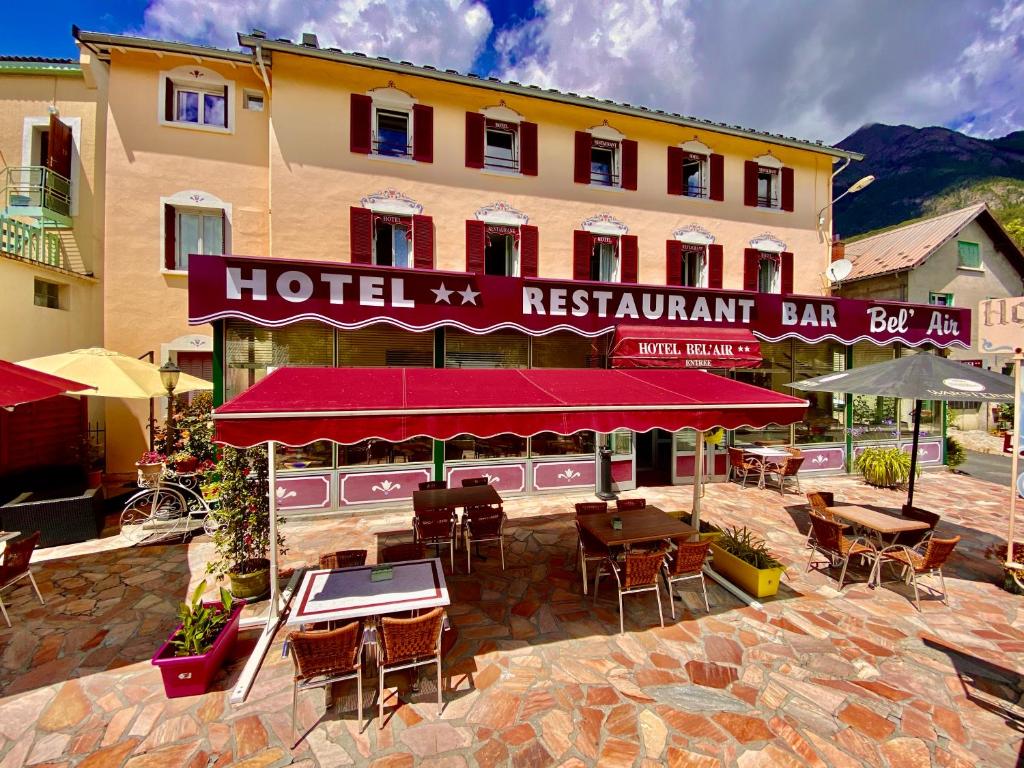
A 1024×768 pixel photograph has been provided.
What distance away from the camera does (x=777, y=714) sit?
4250mm

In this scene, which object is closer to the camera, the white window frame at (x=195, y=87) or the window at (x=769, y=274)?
the white window frame at (x=195, y=87)

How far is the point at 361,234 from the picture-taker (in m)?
11.8

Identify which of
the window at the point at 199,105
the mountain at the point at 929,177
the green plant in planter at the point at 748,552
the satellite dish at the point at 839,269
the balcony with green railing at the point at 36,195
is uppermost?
the mountain at the point at 929,177

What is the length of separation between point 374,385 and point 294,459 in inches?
222

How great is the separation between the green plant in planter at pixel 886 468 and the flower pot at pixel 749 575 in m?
8.69

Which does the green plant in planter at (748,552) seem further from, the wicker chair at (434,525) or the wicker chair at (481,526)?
the wicker chair at (434,525)

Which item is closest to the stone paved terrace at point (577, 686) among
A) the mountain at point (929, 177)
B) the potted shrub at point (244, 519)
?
the potted shrub at point (244, 519)

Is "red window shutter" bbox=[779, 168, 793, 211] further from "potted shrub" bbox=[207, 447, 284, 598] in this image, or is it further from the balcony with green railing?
the balcony with green railing

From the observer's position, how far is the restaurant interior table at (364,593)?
169 inches

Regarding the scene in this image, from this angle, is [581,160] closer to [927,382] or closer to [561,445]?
[561,445]

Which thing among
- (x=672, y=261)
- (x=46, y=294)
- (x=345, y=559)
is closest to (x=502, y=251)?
(x=672, y=261)

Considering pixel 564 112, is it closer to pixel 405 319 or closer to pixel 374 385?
pixel 405 319

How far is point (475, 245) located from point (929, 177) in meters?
137

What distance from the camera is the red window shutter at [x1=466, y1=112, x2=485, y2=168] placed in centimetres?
→ 1259
